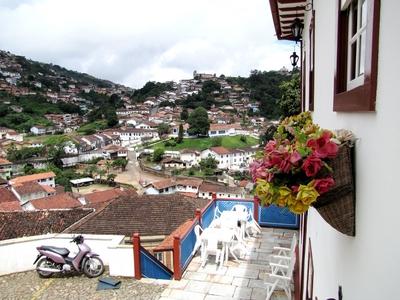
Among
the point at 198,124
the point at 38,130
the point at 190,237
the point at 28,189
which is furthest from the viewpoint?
the point at 38,130

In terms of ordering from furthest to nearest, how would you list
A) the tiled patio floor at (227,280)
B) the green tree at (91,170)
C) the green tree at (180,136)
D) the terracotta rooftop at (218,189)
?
the green tree at (180,136)
the green tree at (91,170)
the terracotta rooftop at (218,189)
the tiled patio floor at (227,280)

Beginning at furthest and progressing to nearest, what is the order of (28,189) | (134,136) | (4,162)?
(134,136) → (4,162) → (28,189)

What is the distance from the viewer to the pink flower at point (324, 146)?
1.33 m

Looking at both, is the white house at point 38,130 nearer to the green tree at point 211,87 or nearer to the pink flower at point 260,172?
the green tree at point 211,87

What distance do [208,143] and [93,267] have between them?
72.0m

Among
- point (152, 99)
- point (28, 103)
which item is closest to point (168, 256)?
point (28, 103)

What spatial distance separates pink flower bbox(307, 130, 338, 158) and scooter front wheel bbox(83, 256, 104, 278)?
22.4 feet

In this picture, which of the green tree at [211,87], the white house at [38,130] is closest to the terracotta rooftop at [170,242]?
the white house at [38,130]

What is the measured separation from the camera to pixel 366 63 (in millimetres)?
1181

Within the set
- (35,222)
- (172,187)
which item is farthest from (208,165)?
(35,222)

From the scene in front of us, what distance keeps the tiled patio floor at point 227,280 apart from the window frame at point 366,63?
5.23 metres

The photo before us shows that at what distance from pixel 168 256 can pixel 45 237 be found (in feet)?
9.25

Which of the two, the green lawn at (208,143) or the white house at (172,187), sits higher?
the green lawn at (208,143)

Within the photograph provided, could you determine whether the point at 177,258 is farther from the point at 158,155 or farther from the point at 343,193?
the point at 158,155
